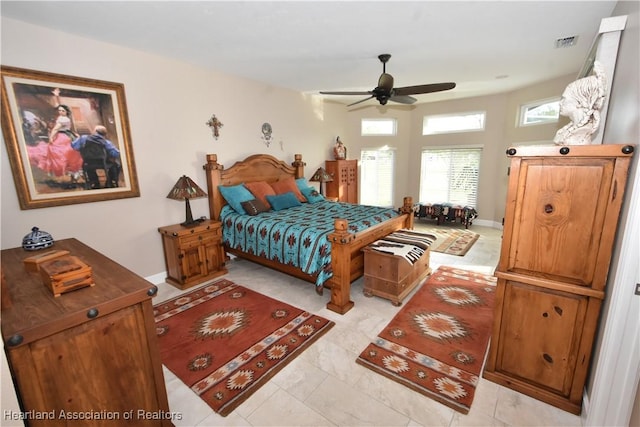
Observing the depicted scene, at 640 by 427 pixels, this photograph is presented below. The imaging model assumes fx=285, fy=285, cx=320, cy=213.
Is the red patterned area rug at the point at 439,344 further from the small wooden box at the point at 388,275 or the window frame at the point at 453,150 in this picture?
the window frame at the point at 453,150

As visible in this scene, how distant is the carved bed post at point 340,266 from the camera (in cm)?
264

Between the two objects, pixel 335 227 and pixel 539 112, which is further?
pixel 539 112

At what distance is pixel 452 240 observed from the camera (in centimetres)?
506

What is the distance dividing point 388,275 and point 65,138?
3.37m

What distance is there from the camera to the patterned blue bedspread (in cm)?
284

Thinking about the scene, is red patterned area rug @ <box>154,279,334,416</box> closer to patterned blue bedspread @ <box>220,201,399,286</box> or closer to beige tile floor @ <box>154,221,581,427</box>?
beige tile floor @ <box>154,221,581,427</box>

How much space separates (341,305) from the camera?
A: 275 centimetres

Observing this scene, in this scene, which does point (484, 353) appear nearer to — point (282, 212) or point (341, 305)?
point (341, 305)

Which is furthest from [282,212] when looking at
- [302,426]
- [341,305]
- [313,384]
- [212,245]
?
[302,426]

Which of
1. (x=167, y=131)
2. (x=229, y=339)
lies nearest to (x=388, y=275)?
(x=229, y=339)

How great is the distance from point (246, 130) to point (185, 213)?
1.55 metres

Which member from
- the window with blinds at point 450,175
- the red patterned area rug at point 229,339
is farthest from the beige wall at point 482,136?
the red patterned area rug at point 229,339

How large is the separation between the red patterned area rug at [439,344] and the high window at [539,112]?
11.7 ft

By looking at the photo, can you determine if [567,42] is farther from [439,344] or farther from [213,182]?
[213,182]
